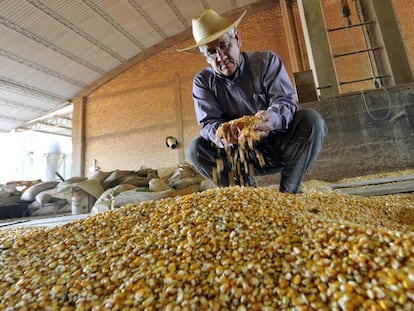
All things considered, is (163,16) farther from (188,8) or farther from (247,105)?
(247,105)

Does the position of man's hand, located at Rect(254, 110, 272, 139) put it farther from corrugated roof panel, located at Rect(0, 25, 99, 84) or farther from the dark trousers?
corrugated roof panel, located at Rect(0, 25, 99, 84)

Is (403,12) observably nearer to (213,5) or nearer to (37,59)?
(213,5)

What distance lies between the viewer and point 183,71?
847 centimetres

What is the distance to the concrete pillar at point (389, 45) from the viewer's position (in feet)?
10.8

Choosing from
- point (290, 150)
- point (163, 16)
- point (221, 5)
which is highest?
point (221, 5)

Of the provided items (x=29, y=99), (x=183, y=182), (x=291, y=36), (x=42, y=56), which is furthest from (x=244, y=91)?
(x=29, y=99)

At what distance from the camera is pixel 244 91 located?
75.2 inches

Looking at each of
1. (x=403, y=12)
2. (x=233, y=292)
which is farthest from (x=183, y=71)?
(x=233, y=292)

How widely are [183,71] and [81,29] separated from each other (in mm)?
3172

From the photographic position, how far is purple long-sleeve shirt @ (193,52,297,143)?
1817 mm

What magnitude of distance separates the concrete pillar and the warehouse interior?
0.06 ft

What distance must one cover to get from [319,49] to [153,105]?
6.18 metres

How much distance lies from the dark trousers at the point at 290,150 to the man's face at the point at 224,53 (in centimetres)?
56

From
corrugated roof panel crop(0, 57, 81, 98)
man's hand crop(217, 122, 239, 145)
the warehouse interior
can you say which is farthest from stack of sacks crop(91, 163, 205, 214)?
corrugated roof panel crop(0, 57, 81, 98)
